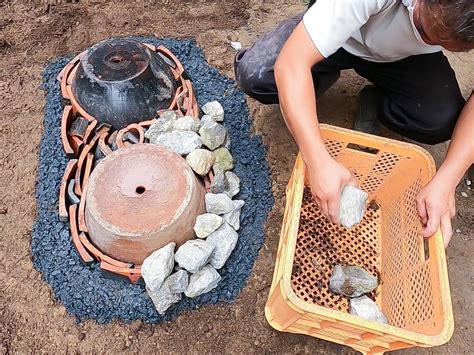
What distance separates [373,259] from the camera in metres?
1.67

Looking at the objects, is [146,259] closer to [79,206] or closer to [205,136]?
[79,206]

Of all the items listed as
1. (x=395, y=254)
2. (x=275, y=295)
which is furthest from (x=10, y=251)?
(x=395, y=254)

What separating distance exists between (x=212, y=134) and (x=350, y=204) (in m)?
A: 0.61

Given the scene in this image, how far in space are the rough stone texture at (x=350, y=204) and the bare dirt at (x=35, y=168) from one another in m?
0.41

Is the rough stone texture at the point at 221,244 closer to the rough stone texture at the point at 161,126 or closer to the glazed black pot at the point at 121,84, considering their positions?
the rough stone texture at the point at 161,126

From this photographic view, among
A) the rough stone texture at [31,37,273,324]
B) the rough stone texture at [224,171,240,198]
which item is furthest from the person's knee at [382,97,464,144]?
the rough stone texture at [224,171,240,198]

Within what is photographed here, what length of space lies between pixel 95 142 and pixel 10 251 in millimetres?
460

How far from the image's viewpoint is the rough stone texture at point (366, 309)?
146 cm

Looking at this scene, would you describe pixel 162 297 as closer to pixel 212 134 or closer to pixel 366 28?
pixel 212 134

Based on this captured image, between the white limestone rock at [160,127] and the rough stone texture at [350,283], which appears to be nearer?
the rough stone texture at [350,283]

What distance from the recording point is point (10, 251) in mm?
1677

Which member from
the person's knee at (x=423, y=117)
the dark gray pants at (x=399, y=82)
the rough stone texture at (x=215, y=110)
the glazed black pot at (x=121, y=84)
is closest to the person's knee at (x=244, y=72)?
the dark gray pants at (x=399, y=82)

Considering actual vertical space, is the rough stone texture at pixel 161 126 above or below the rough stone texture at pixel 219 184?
above

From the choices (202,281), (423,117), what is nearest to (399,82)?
(423,117)
